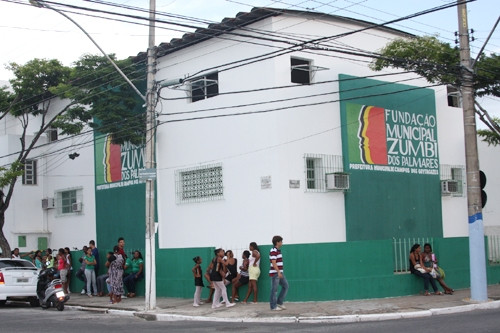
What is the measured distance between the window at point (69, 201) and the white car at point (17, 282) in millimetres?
7151

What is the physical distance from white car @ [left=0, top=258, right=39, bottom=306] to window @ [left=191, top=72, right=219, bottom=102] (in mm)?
7134

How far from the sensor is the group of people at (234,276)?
51.4ft

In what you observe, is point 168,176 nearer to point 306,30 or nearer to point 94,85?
point 94,85

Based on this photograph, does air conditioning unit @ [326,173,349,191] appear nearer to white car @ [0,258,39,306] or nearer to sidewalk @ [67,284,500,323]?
sidewalk @ [67,284,500,323]

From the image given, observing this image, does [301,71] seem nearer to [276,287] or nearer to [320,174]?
[320,174]

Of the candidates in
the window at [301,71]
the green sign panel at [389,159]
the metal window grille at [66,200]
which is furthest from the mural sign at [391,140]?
the metal window grille at [66,200]

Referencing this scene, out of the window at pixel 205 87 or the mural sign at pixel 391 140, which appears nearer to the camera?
the mural sign at pixel 391 140

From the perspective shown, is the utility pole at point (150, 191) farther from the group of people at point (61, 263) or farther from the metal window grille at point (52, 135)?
the metal window grille at point (52, 135)

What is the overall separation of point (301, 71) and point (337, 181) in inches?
135

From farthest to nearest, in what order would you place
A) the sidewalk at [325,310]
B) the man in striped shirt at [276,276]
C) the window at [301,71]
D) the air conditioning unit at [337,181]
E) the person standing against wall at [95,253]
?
the person standing against wall at [95,253] → the window at [301,71] → the air conditioning unit at [337,181] → the man in striped shirt at [276,276] → the sidewalk at [325,310]

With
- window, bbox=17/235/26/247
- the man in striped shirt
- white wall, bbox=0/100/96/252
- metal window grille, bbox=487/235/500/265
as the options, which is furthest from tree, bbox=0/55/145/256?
metal window grille, bbox=487/235/500/265

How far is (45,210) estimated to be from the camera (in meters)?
28.6

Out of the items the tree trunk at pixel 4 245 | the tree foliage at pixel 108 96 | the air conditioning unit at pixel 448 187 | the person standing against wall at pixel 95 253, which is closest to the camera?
the person standing against wall at pixel 95 253

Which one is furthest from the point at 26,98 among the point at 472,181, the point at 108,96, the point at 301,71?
the point at 472,181
